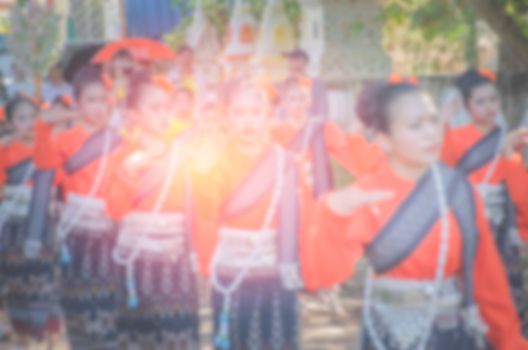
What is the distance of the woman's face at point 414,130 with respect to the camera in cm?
339

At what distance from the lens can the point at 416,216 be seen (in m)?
3.36

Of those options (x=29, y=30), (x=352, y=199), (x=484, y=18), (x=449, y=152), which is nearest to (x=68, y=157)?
(x=449, y=152)

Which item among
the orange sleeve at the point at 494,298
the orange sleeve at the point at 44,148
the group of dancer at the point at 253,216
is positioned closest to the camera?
the orange sleeve at the point at 494,298

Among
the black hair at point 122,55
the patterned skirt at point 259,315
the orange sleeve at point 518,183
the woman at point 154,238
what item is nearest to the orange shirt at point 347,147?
the orange sleeve at point 518,183

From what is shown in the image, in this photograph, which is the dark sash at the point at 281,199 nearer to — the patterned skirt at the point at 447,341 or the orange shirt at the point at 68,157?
the patterned skirt at the point at 447,341

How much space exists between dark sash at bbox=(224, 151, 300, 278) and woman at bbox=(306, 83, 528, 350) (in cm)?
81

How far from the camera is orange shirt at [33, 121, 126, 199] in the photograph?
220 inches

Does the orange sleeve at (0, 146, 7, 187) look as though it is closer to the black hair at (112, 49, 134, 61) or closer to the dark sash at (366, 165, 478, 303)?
the black hair at (112, 49, 134, 61)

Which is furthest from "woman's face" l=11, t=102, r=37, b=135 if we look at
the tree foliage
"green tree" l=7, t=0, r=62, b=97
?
the tree foliage

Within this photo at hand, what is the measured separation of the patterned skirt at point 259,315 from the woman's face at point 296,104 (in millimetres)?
2568

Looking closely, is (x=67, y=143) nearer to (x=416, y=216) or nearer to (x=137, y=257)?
(x=137, y=257)

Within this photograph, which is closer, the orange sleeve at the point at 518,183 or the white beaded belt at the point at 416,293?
the white beaded belt at the point at 416,293

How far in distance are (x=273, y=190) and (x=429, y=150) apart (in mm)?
1172

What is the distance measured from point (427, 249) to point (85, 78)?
298 cm
